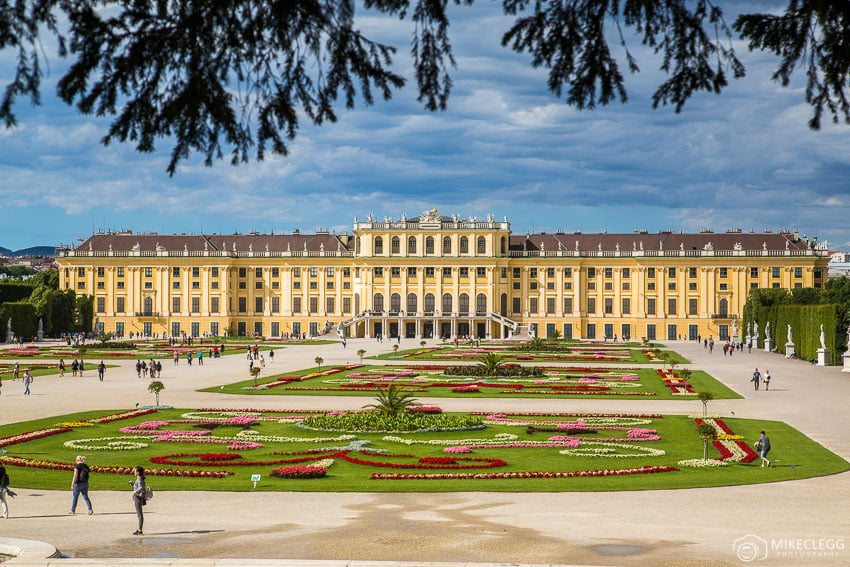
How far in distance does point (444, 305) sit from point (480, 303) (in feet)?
12.4

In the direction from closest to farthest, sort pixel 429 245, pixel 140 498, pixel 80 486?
pixel 140 498, pixel 80 486, pixel 429 245

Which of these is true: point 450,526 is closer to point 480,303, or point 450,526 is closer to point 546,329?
point 480,303

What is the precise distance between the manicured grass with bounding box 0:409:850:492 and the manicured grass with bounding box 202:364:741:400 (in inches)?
315

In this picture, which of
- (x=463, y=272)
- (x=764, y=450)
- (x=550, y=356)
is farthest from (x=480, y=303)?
(x=764, y=450)

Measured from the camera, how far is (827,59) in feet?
25.1

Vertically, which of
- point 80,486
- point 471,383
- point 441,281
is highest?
point 441,281

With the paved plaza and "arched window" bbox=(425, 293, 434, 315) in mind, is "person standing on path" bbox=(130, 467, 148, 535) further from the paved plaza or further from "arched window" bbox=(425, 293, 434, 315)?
"arched window" bbox=(425, 293, 434, 315)

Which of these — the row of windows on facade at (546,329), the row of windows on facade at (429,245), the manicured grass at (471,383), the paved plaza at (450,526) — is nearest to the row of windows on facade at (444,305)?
the row of windows on facade at (546,329)

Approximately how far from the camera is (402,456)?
71.9 ft

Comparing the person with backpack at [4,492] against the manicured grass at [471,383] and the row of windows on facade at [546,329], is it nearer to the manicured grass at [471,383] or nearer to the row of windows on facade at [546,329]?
the manicured grass at [471,383]

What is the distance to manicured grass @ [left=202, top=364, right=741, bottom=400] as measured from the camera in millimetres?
38031

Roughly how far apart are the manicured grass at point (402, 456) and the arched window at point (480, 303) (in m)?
75.8

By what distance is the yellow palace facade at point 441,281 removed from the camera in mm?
102812

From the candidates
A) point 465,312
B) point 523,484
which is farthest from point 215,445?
point 465,312
